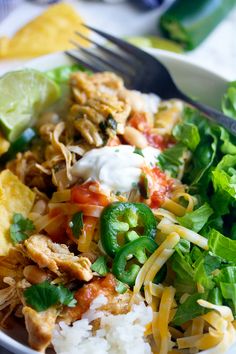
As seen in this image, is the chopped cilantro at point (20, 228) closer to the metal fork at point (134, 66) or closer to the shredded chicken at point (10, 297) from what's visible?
the shredded chicken at point (10, 297)

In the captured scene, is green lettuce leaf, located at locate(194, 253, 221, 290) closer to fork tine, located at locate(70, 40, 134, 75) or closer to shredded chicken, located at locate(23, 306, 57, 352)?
shredded chicken, located at locate(23, 306, 57, 352)

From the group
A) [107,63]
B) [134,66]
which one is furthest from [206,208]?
[107,63]

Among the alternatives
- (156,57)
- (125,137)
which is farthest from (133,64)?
(125,137)

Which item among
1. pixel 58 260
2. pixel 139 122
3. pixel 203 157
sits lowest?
pixel 58 260

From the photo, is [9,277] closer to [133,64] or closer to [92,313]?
[92,313]

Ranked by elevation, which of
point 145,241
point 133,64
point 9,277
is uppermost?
point 133,64

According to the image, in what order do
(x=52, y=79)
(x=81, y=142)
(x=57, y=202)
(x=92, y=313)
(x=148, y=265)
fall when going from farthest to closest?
(x=52, y=79), (x=81, y=142), (x=57, y=202), (x=148, y=265), (x=92, y=313)

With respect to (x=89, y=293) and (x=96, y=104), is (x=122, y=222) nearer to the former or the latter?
(x=89, y=293)
